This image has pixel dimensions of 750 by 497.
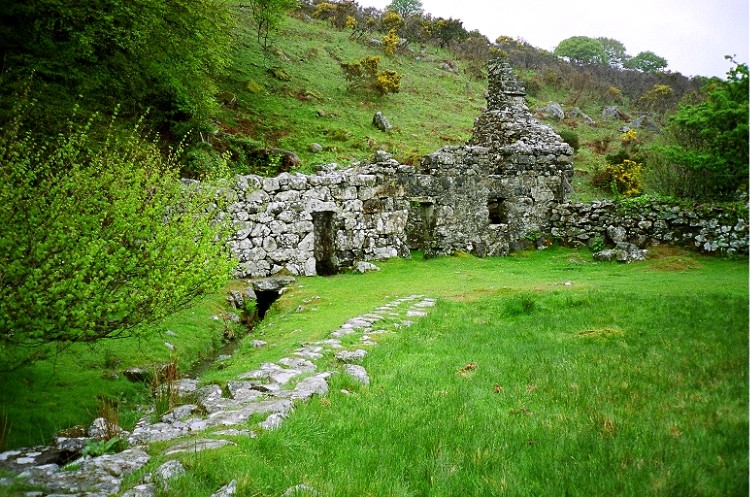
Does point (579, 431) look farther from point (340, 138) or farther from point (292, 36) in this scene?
point (292, 36)

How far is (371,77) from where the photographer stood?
40.0 metres

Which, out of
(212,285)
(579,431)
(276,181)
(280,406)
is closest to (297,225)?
(276,181)

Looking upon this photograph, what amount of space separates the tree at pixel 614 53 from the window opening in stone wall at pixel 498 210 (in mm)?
34987

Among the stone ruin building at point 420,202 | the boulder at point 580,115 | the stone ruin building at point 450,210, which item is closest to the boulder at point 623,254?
the stone ruin building at point 450,210

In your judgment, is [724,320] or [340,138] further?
[340,138]

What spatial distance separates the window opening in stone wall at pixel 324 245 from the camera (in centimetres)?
1873

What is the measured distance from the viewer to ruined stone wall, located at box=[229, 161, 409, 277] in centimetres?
1747

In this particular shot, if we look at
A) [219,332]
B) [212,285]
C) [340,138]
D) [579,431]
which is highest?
[340,138]

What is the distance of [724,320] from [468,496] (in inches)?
95.7

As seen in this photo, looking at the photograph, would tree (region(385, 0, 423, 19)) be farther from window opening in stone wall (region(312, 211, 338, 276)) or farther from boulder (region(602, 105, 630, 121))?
window opening in stone wall (region(312, 211, 338, 276))

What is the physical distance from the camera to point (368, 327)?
10.1 m

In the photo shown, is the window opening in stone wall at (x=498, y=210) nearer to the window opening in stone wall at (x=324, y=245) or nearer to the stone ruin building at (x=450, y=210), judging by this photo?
the stone ruin building at (x=450, y=210)

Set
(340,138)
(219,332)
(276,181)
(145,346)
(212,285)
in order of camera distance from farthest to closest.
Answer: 1. (340,138)
2. (276,181)
3. (219,332)
4. (145,346)
5. (212,285)

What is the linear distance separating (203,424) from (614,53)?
6068cm
